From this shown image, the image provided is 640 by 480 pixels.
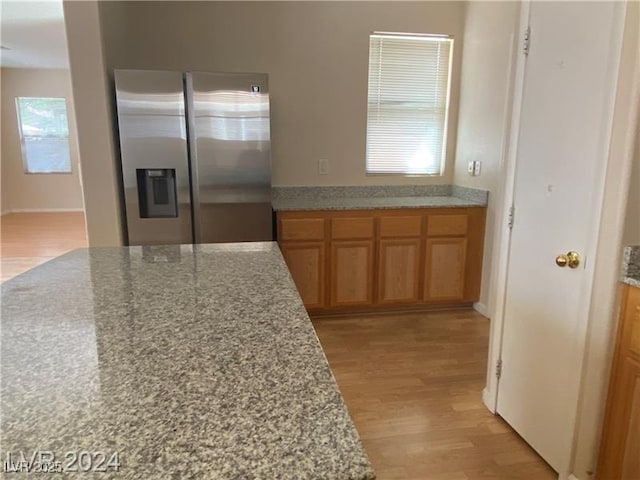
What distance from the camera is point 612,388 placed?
144 cm

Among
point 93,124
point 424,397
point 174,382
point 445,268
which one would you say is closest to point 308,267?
point 445,268

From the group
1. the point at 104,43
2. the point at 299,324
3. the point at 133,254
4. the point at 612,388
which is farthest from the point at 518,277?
the point at 104,43

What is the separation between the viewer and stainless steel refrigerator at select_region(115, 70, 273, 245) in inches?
104

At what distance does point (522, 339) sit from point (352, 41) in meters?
2.70

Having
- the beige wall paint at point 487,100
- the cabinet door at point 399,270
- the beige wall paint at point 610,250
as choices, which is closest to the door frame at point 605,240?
the beige wall paint at point 610,250

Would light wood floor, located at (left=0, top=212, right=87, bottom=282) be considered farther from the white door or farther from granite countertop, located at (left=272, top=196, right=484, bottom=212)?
the white door

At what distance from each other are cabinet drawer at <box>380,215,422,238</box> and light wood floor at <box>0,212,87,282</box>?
364 centimetres

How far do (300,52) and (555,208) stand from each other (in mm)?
2494

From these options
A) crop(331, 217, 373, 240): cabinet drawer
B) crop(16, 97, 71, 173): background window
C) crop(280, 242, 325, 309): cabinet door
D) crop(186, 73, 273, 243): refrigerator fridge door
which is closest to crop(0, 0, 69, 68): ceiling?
crop(16, 97, 71, 173): background window

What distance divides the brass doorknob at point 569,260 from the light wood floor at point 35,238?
465 centimetres

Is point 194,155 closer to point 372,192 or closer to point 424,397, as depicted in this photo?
point 372,192

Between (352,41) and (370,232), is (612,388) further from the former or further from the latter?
(352,41)

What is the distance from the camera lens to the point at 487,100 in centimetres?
321

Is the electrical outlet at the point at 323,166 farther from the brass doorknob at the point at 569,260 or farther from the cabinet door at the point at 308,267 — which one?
the brass doorknob at the point at 569,260
